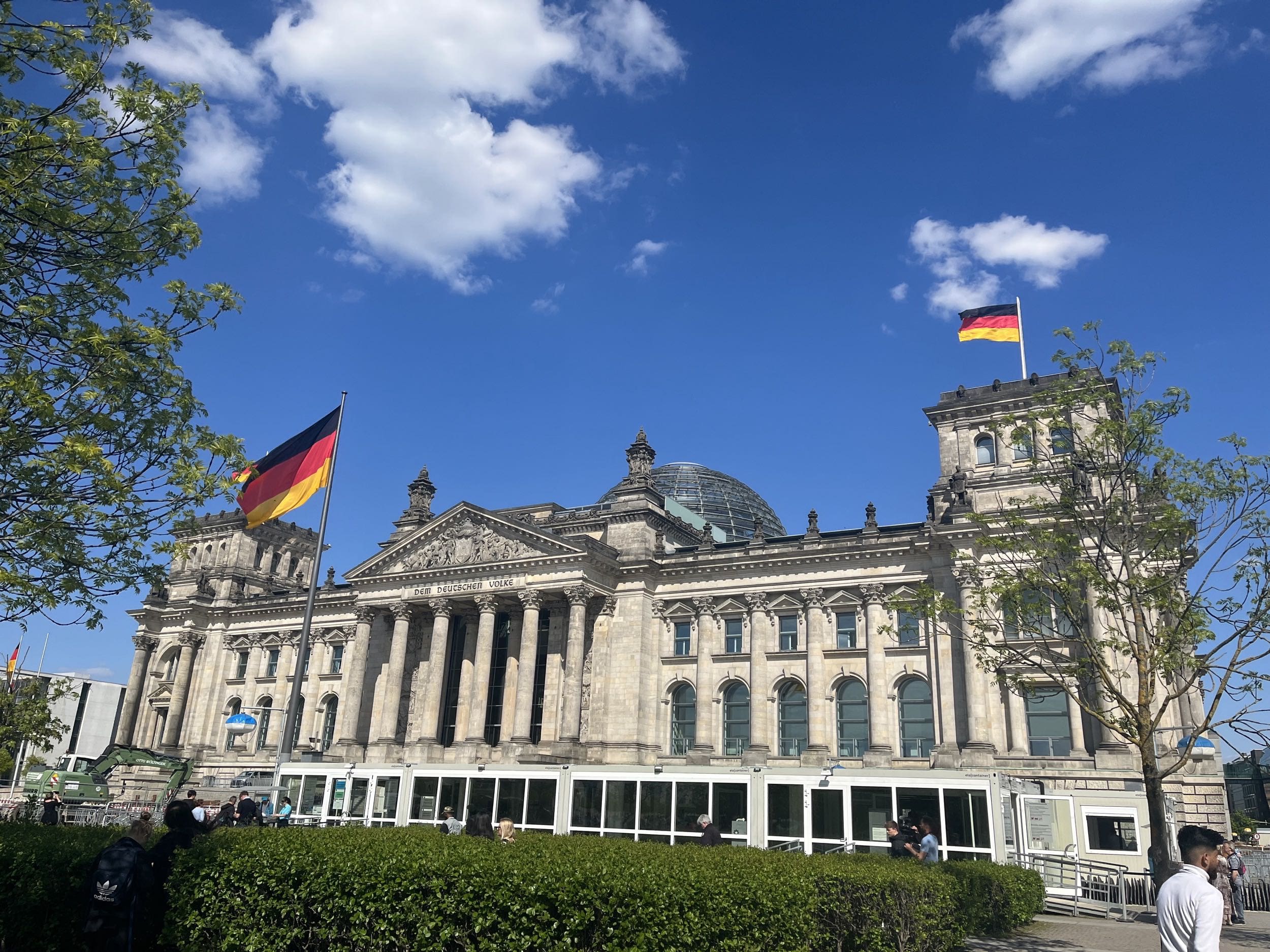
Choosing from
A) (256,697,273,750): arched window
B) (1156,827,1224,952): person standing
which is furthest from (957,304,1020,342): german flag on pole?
(256,697,273,750): arched window

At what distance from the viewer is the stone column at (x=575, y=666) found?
52.9 m

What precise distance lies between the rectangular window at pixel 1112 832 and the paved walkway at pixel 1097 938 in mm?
9634

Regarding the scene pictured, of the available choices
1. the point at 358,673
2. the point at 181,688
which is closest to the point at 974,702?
the point at 358,673

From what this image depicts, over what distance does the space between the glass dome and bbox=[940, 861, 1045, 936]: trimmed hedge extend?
44.9 meters

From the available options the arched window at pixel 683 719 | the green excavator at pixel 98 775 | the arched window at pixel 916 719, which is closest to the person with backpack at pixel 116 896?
the arched window at pixel 916 719

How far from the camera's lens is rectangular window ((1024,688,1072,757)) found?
4222cm

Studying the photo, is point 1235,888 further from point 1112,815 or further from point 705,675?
point 705,675

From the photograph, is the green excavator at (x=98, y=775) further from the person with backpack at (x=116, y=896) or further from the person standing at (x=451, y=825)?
the person with backpack at (x=116, y=896)

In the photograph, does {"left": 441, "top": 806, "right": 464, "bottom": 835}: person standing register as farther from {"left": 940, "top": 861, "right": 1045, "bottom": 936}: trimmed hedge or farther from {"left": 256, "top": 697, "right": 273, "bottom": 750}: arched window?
{"left": 256, "top": 697, "right": 273, "bottom": 750}: arched window

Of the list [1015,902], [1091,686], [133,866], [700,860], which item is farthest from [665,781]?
[133,866]

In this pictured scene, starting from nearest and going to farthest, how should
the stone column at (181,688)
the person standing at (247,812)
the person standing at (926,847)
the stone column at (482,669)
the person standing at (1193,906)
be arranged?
the person standing at (1193,906), the person standing at (926,847), the person standing at (247,812), the stone column at (482,669), the stone column at (181,688)

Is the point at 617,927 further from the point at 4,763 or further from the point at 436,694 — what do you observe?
the point at 4,763

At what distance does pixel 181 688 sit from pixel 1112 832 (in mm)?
66726

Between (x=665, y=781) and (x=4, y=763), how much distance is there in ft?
211
